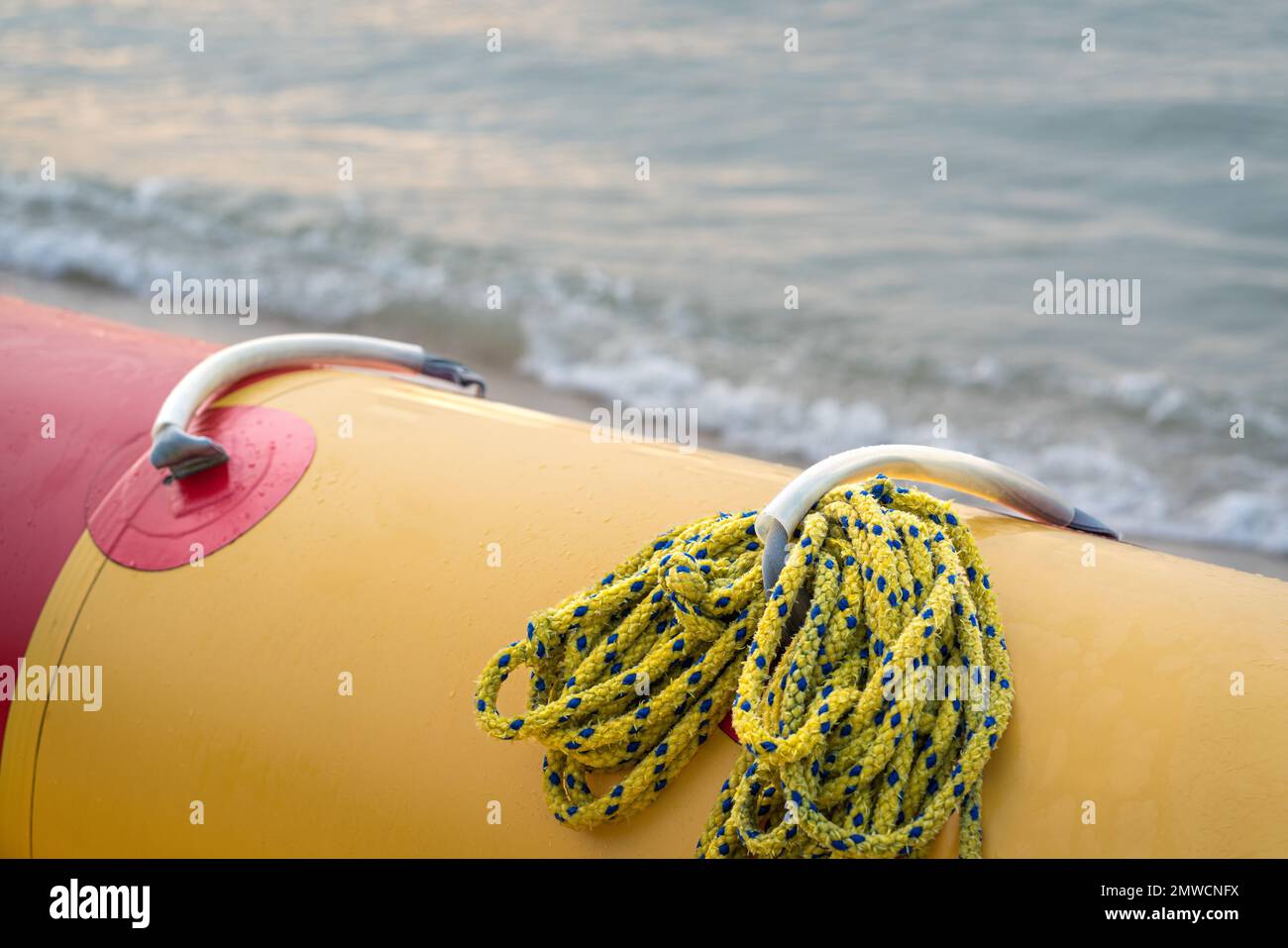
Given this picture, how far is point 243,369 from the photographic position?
173 cm

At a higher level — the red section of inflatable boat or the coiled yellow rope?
the red section of inflatable boat

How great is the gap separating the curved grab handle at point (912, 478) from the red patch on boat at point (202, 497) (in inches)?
25.5

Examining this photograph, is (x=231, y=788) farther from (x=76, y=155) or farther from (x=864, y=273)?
(x=76, y=155)

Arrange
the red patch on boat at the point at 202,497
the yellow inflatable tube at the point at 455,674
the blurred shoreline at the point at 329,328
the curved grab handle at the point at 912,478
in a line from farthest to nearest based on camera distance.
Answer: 1. the blurred shoreline at the point at 329,328
2. the red patch on boat at the point at 202,497
3. the curved grab handle at the point at 912,478
4. the yellow inflatable tube at the point at 455,674

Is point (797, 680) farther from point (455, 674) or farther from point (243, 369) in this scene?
point (243, 369)

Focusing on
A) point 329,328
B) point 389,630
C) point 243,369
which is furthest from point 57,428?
point 329,328

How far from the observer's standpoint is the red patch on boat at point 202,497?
1503 mm

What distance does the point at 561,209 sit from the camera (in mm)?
5754

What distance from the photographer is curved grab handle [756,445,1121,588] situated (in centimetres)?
122

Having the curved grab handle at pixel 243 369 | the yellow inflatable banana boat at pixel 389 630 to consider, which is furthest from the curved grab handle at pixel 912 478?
the curved grab handle at pixel 243 369

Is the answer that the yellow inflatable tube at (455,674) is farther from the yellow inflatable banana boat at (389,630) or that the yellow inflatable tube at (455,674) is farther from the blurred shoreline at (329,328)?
the blurred shoreline at (329,328)

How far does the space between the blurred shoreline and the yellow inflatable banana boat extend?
Result: 2530mm

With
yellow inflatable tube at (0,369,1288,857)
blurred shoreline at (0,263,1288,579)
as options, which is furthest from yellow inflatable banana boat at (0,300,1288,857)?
blurred shoreline at (0,263,1288,579)

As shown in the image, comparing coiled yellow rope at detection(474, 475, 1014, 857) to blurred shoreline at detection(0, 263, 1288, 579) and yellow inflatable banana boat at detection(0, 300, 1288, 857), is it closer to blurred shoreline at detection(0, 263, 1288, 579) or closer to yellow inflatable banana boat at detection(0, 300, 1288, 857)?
yellow inflatable banana boat at detection(0, 300, 1288, 857)
